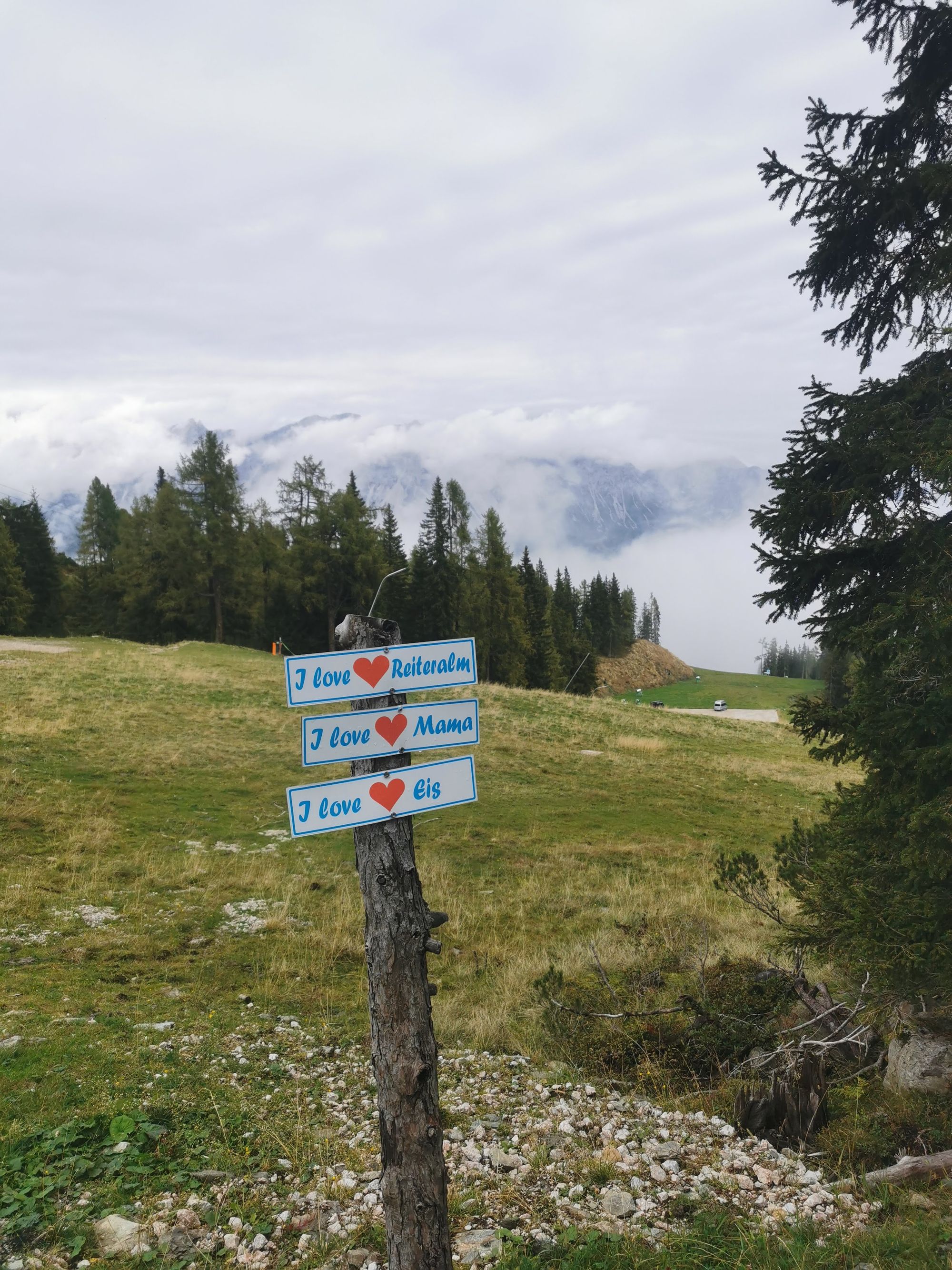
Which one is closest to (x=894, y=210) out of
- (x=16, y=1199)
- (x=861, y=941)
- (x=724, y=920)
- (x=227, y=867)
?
(x=861, y=941)

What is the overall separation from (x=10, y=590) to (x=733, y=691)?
98261mm

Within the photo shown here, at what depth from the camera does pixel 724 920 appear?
10.2 meters

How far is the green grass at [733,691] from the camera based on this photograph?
96375 mm

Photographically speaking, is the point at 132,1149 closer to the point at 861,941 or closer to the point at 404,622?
the point at 861,941

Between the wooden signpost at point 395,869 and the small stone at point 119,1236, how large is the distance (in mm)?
1657

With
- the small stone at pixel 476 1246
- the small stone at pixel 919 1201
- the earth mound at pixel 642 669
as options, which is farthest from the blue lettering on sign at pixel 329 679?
A: the earth mound at pixel 642 669

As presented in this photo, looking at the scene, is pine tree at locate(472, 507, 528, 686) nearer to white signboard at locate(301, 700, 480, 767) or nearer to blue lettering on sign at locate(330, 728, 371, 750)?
white signboard at locate(301, 700, 480, 767)

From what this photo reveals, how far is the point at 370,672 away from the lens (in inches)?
134

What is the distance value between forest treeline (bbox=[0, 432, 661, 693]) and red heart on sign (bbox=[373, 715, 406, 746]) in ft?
150

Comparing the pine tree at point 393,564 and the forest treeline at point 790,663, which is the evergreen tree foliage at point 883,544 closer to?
the pine tree at point 393,564

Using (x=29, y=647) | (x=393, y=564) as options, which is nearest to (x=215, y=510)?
(x=393, y=564)

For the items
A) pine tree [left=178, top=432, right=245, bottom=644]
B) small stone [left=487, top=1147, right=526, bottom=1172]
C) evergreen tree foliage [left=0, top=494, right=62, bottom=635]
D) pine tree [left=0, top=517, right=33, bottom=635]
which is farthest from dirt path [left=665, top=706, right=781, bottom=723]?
small stone [left=487, top=1147, right=526, bottom=1172]

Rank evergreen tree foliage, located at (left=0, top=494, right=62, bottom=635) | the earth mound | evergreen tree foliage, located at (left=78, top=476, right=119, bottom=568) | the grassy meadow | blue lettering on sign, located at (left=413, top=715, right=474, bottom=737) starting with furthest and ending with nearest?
the earth mound, evergreen tree foliage, located at (left=78, top=476, right=119, bottom=568), evergreen tree foliage, located at (left=0, top=494, right=62, bottom=635), the grassy meadow, blue lettering on sign, located at (left=413, top=715, right=474, bottom=737)

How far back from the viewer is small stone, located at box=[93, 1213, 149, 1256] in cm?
390
